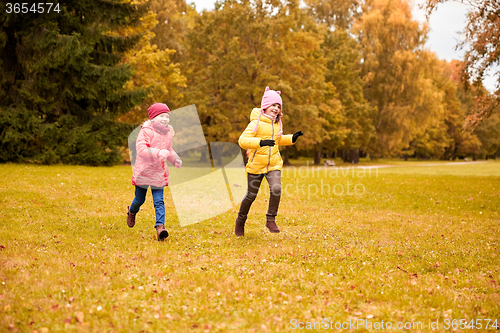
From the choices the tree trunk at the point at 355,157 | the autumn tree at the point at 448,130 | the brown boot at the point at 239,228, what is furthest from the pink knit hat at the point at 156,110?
the autumn tree at the point at 448,130

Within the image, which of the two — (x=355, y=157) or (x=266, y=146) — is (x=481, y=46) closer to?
(x=266, y=146)

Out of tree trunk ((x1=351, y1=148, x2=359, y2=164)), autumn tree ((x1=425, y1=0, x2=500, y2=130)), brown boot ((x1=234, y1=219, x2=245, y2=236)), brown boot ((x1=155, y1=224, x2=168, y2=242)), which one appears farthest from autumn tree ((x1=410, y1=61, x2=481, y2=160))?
brown boot ((x1=155, y1=224, x2=168, y2=242))

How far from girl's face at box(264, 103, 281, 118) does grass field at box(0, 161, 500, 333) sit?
7.46 feet

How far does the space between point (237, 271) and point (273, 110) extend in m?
2.90

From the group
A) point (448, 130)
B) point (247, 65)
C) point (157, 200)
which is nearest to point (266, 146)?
point (157, 200)

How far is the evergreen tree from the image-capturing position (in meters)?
18.5

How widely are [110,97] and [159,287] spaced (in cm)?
1840

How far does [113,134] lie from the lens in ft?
68.6

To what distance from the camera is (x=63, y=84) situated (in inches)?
795

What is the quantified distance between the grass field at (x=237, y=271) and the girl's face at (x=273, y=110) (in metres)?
2.27

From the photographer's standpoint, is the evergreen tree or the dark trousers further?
the evergreen tree

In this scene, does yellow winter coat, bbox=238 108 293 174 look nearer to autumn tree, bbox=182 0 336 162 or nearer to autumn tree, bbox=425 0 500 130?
autumn tree, bbox=425 0 500 130

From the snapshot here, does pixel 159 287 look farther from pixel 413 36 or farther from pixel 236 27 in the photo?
pixel 413 36

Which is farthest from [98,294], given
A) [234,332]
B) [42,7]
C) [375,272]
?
[42,7]
